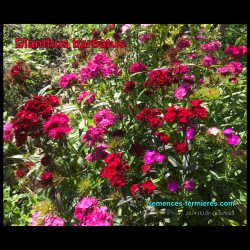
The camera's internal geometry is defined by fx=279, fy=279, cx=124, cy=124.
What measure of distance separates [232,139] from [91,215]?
145 centimetres

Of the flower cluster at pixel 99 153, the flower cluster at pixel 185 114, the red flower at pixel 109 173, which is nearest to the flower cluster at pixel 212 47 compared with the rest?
the flower cluster at pixel 185 114

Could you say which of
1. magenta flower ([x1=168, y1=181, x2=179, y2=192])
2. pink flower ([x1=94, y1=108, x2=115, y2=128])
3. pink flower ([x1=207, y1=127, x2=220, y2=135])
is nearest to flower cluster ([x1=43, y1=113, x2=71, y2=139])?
pink flower ([x1=94, y1=108, x2=115, y2=128])

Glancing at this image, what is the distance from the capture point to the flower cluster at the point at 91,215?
6.64 feet

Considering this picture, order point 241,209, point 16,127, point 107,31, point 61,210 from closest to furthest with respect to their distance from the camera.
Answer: point 16,127, point 61,210, point 241,209, point 107,31

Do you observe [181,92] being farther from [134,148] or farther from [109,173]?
[109,173]

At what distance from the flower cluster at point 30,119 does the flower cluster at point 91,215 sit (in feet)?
2.46

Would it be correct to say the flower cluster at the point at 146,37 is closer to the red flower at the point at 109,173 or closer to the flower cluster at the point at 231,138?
the flower cluster at the point at 231,138

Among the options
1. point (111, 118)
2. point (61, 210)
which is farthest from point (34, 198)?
point (111, 118)

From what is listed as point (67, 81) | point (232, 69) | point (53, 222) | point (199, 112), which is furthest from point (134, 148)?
point (232, 69)

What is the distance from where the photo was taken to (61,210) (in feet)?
8.18

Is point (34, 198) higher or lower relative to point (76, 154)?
lower

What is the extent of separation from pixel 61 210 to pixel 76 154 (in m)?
0.58

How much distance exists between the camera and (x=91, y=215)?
207 centimetres

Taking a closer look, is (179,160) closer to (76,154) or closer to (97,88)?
(76,154)
